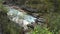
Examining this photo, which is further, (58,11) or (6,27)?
(58,11)

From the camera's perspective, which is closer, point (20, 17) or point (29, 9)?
point (20, 17)

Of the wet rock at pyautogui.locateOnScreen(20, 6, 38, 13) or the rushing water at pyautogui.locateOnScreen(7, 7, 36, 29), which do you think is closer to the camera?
the rushing water at pyautogui.locateOnScreen(7, 7, 36, 29)

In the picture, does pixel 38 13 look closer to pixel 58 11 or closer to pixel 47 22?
pixel 58 11

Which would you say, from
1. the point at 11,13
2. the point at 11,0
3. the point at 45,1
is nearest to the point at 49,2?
the point at 45,1

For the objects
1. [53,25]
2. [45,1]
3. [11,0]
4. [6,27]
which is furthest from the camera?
[11,0]

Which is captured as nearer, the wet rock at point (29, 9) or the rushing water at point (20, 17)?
the rushing water at point (20, 17)

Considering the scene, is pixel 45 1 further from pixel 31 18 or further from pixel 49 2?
pixel 31 18

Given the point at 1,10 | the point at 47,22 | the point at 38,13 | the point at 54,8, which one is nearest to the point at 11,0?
the point at 1,10

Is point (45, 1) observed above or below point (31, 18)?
above

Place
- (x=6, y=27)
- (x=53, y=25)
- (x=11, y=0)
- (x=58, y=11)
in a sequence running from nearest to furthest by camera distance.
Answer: (x=53, y=25) → (x=6, y=27) → (x=58, y=11) → (x=11, y=0)
